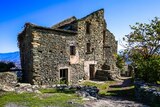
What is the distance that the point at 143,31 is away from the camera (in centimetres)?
2438

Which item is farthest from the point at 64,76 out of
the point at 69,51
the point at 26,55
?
the point at 26,55

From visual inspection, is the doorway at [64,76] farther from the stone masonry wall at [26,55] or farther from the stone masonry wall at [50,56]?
the stone masonry wall at [26,55]

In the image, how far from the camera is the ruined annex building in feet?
85.0

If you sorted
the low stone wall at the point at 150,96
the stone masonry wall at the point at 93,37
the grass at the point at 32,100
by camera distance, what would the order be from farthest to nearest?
the stone masonry wall at the point at 93,37
the low stone wall at the point at 150,96
the grass at the point at 32,100

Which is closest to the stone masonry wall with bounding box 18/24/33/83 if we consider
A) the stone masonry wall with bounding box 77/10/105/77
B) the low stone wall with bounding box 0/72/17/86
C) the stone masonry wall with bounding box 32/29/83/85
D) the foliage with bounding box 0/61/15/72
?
the stone masonry wall with bounding box 32/29/83/85

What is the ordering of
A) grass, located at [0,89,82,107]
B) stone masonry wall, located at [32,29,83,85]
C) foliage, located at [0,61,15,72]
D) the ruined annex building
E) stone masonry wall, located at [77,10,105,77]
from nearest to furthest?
grass, located at [0,89,82,107], stone masonry wall, located at [32,29,83,85], the ruined annex building, foliage, located at [0,61,15,72], stone masonry wall, located at [77,10,105,77]

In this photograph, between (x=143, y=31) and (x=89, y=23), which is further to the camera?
(x=89, y=23)

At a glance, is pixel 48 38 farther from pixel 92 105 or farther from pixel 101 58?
pixel 92 105

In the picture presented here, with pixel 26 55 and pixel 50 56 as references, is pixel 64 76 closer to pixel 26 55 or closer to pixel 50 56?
pixel 50 56

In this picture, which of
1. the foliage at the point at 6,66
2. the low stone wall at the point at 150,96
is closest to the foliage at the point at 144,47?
the low stone wall at the point at 150,96

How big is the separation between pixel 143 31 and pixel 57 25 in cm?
1355

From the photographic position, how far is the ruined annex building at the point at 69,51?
25.9m

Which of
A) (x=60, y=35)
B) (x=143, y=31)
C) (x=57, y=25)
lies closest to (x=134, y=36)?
(x=143, y=31)

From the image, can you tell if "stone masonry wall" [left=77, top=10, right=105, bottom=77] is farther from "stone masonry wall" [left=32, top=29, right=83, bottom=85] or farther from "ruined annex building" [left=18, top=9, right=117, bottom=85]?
"stone masonry wall" [left=32, top=29, right=83, bottom=85]
